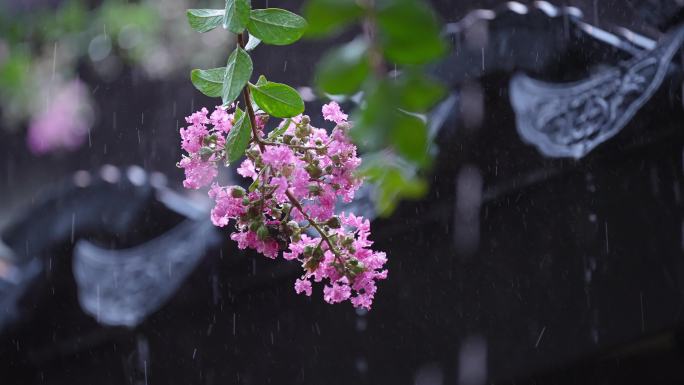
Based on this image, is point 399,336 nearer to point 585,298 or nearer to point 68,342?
point 585,298

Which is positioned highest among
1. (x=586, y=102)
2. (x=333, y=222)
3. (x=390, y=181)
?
(x=390, y=181)

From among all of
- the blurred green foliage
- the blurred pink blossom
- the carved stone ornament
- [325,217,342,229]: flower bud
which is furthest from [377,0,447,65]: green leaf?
the blurred pink blossom

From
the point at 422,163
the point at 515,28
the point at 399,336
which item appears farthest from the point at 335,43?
the point at 422,163

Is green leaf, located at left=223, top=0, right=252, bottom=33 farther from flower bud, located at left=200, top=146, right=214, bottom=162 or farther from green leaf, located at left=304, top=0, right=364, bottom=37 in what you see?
green leaf, located at left=304, top=0, right=364, bottom=37

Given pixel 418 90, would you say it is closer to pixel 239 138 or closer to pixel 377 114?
pixel 377 114

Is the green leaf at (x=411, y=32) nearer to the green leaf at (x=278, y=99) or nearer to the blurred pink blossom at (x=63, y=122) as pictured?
the green leaf at (x=278, y=99)

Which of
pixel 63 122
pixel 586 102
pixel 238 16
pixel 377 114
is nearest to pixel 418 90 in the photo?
pixel 377 114
